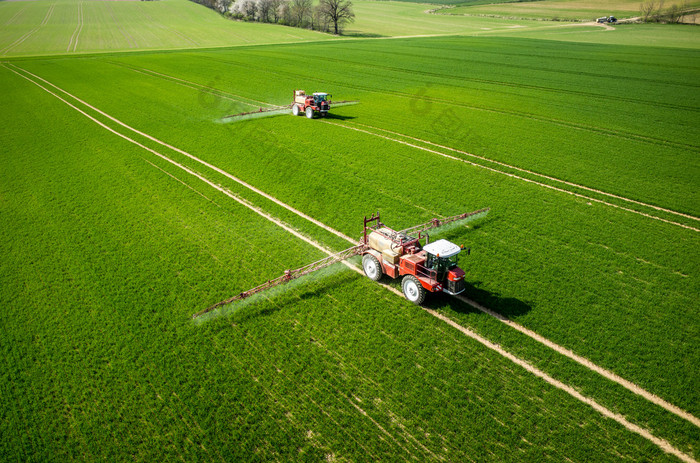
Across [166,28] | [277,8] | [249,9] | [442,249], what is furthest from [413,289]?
[249,9]

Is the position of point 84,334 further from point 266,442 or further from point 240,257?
point 266,442

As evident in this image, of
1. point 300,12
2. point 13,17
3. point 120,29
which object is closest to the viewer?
point 120,29

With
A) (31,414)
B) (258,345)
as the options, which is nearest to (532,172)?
(258,345)

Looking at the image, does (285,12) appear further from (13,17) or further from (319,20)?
(13,17)

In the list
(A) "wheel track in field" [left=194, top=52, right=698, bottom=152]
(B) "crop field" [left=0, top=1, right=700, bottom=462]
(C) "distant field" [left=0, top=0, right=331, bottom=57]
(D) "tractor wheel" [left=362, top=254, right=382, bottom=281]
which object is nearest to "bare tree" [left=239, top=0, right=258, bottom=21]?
Result: (C) "distant field" [left=0, top=0, right=331, bottom=57]

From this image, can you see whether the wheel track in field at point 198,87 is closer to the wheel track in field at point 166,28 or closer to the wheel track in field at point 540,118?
the wheel track in field at point 540,118

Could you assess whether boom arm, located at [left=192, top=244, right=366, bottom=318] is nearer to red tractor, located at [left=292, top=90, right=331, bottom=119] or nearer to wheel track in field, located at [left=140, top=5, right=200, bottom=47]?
red tractor, located at [left=292, top=90, right=331, bottom=119]
